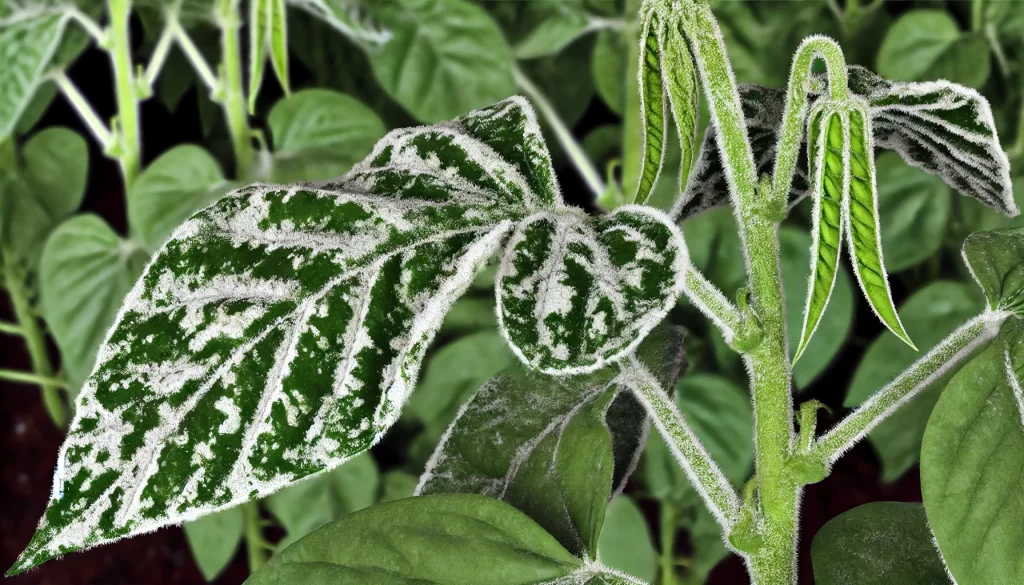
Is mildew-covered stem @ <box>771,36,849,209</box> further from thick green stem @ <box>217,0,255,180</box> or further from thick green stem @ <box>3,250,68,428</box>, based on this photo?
thick green stem @ <box>3,250,68,428</box>

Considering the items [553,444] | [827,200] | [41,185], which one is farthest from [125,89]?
[827,200]

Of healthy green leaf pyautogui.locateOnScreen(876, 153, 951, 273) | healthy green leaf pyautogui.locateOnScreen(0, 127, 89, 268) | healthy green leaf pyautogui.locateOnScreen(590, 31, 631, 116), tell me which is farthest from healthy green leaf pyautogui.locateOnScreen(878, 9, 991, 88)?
healthy green leaf pyautogui.locateOnScreen(0, 127, 89, 268)

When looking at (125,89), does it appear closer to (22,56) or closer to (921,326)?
(22,56)

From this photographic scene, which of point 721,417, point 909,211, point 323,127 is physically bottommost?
point 721,417

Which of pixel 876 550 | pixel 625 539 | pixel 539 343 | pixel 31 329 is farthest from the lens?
pixel 31 329

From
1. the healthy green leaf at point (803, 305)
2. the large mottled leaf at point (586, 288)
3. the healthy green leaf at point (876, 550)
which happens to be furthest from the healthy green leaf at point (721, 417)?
the large mottled leaf at point (586, 288)

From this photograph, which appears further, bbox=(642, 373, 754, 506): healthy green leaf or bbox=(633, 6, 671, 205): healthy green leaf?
bbox=(642, 373, 754, 506): healthy green leaf
